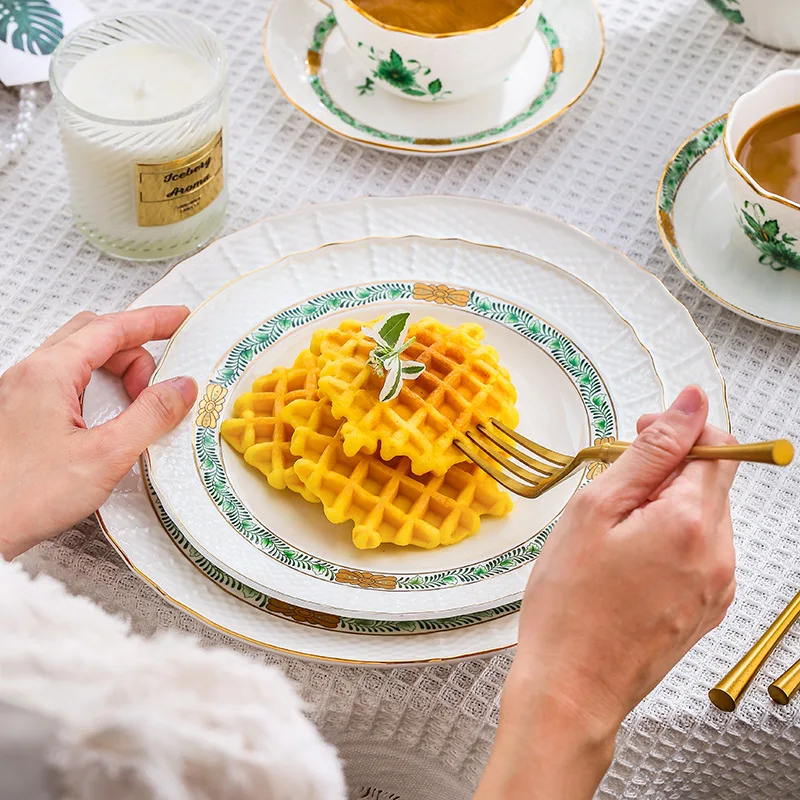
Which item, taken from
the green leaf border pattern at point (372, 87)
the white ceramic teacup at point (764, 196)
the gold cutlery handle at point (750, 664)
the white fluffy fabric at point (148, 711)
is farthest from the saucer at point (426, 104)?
the white fluffy fabric at point (148, 711)

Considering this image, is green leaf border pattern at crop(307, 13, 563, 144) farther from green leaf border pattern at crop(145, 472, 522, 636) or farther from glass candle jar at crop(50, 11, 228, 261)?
green leaf border pattern at crop(145, 472, 522, 636)

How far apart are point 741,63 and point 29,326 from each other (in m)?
1.09

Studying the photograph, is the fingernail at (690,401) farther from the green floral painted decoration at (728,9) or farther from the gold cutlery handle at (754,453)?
the green floral painted decoration at (728,9)

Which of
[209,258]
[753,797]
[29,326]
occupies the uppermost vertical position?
[209,258]

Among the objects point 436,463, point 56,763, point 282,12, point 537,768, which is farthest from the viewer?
point 282,12

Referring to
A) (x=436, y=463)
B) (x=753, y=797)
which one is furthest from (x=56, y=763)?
(x=753, y=797)

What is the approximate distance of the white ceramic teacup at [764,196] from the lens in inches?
44.0

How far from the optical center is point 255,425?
103 cm

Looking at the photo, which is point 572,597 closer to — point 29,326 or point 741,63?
point 29,326

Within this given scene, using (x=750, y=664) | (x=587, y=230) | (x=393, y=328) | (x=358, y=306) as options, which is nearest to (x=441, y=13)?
(x=587, y=230)

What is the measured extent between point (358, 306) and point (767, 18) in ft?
2.62

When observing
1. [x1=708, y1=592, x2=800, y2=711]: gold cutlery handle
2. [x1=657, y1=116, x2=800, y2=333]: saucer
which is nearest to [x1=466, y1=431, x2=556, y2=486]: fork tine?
[x1=708, y1=592, x2=800, y2=711]: gold cutlery handle

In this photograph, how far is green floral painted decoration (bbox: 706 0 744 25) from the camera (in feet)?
4.77

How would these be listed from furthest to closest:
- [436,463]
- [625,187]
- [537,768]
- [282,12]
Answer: [282,12]
[625,187]
[436,463]
[537,768]
